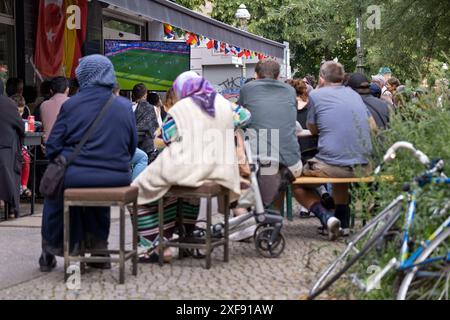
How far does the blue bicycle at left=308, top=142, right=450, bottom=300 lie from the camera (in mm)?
5926

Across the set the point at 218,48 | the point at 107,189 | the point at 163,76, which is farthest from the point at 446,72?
the point at 218,48

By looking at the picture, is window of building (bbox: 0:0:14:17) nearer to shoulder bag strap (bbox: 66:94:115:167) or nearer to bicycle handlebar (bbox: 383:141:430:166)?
shoulder bag strap (bbox: 66:94:115:167)

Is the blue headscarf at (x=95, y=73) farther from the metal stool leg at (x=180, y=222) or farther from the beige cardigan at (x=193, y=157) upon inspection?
the metal stool leg at (x=180, y=222)

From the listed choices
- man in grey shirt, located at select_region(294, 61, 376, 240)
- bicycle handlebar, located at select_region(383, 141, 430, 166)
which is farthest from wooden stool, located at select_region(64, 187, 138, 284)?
man in grey shirt, located at select_region(294, 61, 376, 240)

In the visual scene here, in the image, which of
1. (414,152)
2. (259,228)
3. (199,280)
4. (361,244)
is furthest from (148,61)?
(414,152)

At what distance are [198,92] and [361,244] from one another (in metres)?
2.11

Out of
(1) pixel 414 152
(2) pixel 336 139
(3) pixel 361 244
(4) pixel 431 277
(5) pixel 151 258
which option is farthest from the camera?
(2) pixel 336 139

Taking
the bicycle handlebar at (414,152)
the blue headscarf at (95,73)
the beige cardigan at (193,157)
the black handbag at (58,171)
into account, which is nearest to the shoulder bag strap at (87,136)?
the black handbag at (58,171)

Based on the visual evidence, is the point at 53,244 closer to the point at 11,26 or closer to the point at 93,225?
the point at 93,225

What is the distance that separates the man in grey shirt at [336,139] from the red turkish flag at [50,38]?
23.2ft

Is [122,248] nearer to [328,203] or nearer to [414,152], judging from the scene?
[414,152]

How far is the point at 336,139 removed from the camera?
9.62 meters

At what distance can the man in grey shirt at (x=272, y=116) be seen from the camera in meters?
9.44

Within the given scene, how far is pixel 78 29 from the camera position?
1625 cm
